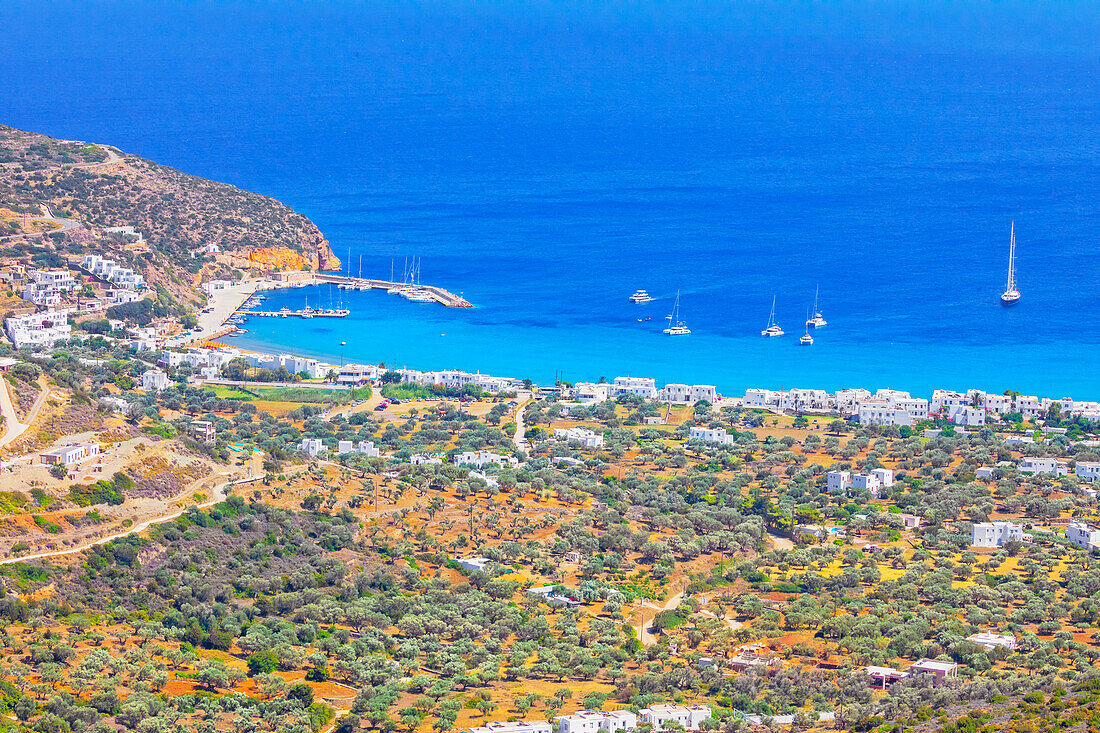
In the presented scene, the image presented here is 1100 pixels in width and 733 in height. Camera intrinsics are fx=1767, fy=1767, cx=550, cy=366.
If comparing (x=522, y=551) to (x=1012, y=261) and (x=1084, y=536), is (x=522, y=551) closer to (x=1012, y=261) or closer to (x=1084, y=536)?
(x=1084, y=536)

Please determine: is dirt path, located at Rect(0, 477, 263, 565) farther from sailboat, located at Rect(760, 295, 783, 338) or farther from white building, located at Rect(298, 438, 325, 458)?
sailboat, located at Rect(760, 295, 783, 338)

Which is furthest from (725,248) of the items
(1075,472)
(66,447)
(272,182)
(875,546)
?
(66,447)

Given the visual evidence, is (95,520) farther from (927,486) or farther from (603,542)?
(927,486)

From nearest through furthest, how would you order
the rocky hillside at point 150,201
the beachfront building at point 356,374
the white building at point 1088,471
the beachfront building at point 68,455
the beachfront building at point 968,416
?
the beachfront building at point 68,455 < the white building at point 1088,471 < the beachfront building at point 968,416 < the beachfront building at point 356,374 < the rocky hillside at point 150,201

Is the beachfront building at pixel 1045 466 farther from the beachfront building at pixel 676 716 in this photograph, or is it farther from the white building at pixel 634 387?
the beachfront building at pixel 676 716

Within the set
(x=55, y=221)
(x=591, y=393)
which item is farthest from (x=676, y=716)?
(x=55, y=221)

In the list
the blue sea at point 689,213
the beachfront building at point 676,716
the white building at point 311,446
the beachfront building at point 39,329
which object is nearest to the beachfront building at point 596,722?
the beachfront building at point 676,716
